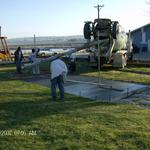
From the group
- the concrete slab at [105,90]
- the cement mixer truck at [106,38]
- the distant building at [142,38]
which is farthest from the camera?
the distant building at [142,38]

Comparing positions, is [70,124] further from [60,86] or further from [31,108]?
[60,86]

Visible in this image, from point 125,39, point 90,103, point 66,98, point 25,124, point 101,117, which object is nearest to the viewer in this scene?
point 25,124

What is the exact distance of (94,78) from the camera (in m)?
20.2

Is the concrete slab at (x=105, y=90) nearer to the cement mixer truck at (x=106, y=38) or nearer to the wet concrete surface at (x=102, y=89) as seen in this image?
the wet concrete surface at (x=102, y=89)

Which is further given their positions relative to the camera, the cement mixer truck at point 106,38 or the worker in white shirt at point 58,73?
the cement mixer truck at point 106,38

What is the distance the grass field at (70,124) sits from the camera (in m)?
7.87

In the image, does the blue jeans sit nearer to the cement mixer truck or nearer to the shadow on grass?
the shadow on grass

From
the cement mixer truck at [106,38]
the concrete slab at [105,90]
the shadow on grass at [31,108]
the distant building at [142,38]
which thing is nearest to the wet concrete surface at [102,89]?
the concrete slab at [105,90]

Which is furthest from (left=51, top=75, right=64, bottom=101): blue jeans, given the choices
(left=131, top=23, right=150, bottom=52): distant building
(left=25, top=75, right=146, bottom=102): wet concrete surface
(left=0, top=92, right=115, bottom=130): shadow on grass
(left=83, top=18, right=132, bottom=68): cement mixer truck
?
(left=131, top=23, right=150, bottom=52): distant building

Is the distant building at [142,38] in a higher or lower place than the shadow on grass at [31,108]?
higher

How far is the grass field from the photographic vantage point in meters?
7.87

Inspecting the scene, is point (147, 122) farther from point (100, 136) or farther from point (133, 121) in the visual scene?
point (100, 136)

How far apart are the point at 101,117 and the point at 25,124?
6.72ft

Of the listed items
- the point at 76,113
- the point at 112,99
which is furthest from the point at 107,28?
the point at 76,113
